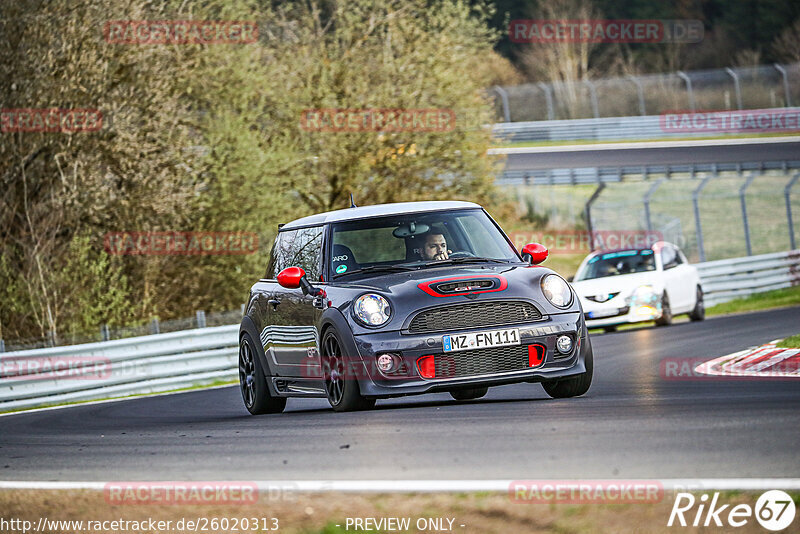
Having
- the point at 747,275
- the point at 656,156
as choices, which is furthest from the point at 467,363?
the point at 656,156

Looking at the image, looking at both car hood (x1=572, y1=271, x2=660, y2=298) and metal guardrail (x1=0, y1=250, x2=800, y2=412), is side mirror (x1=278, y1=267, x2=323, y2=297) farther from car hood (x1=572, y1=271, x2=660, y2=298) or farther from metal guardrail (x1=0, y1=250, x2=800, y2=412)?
car hood (x1=572, y1=271, x2=660, y2=298)

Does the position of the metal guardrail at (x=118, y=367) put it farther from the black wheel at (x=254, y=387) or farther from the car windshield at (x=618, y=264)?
the car windshield at (x=618, y=264)

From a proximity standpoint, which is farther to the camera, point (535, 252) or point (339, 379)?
point (535, 252)

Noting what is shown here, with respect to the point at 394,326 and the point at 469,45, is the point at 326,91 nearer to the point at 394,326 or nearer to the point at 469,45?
the point at 469,45

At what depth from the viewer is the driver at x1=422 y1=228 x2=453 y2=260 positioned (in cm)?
1105

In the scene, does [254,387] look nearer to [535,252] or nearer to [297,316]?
[297,316]

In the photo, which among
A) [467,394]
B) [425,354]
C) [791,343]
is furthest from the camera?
[791,343]

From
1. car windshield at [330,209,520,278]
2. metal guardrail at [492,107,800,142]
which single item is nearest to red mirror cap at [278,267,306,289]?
car windshield at [330,209,520,278]

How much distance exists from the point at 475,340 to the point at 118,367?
10223mm

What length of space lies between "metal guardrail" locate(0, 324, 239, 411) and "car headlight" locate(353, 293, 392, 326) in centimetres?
918

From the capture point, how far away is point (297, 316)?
36.9 ft

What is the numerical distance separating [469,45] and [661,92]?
29855 mm

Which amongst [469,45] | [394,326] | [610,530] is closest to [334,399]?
[394,326]

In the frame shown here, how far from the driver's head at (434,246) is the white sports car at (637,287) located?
11.8 meters
